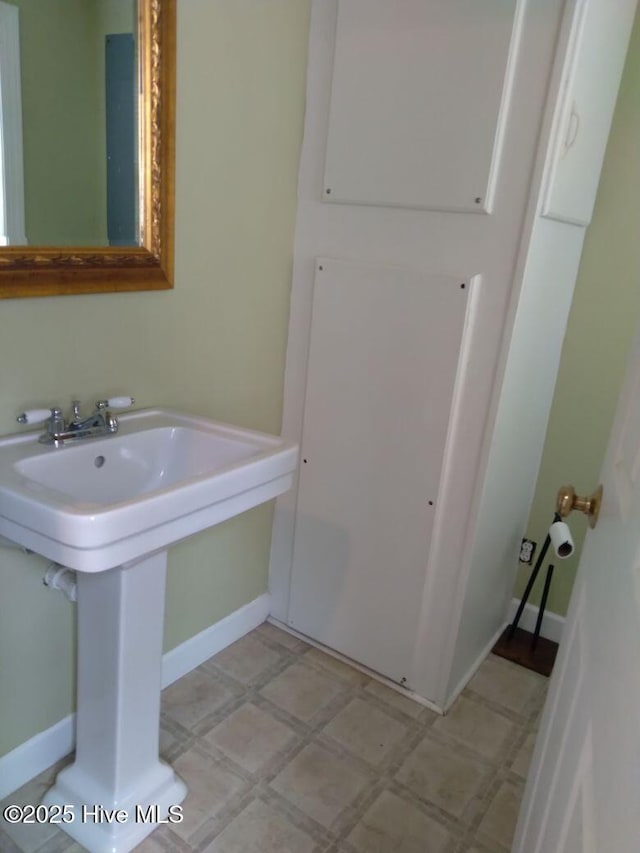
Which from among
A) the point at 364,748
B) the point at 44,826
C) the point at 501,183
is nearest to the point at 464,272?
the point at 501,183

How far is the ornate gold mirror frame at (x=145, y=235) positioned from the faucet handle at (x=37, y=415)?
0.75 ft

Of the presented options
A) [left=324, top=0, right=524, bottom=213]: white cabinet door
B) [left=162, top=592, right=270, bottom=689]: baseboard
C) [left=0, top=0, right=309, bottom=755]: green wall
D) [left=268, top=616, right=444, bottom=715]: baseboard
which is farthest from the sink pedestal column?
[left=324, top=0, right=524, bottom=213]: white cabinet door

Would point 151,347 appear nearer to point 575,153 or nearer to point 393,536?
point 393,536

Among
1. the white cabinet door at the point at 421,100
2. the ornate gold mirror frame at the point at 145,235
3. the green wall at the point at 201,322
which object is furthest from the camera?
the white cabinet door at the point at 421,100

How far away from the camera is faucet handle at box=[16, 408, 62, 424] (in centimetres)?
123

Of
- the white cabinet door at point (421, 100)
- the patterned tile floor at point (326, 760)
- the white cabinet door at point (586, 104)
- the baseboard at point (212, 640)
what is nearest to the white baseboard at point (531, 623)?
the patterned tile floor at point (326, 760)

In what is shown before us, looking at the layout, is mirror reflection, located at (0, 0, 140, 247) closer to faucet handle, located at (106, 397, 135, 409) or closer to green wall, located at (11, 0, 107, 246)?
green wall, located at (11, 0, 107, 246)

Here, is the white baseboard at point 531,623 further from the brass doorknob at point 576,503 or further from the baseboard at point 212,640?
the brass doorknob at point 576,503

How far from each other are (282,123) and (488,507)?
3.95 feet

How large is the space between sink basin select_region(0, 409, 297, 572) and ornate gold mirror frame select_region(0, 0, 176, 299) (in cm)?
31

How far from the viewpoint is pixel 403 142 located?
1586 millimetres

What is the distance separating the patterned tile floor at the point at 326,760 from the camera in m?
1.43

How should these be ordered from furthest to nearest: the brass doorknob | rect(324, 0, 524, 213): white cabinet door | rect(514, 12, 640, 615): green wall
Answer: rect(514, 12, 640, 615): green wall → rect(324, 0, 524, 213): white cabinet door → the brass doorknob

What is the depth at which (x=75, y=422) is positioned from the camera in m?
1.30
